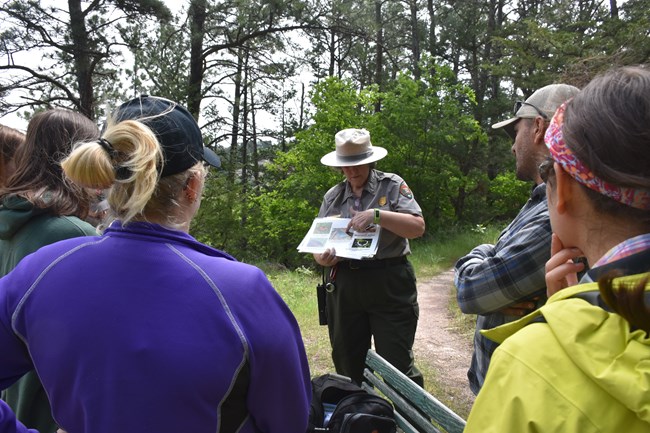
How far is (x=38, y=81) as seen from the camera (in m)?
12.0

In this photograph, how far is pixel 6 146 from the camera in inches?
90.7

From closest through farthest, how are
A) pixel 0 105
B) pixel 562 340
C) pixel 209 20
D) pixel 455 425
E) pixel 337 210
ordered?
pixel 562 340, pixel 455 425, pixel 337 210, pixel 0 105, pixel 209 20

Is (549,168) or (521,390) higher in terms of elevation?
(549,168)

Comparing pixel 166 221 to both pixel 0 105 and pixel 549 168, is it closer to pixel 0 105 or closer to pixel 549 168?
pixel 549 168

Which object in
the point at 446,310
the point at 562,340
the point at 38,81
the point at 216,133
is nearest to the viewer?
the point at 562,340

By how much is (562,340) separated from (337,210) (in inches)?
120

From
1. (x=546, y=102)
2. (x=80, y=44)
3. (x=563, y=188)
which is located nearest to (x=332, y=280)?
(x=546, y=102)

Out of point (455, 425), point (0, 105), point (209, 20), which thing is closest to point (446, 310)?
point (455, 425)

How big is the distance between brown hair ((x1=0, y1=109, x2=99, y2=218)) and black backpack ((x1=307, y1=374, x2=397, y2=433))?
1.21 meters

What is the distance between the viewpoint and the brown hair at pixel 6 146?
2.29 meters

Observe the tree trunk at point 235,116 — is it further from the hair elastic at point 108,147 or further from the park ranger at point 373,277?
the hair elastic at point 108,147

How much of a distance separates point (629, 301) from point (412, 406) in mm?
1758

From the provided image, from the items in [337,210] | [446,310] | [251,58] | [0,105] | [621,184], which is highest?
[251,58]

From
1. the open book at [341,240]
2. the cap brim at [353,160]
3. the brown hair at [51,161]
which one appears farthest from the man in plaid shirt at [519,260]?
the brown hair at [51,161]
